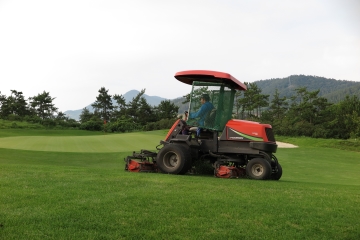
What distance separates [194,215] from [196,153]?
459cm

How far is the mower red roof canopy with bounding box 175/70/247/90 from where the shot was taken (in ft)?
26.6

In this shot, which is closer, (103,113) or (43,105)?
(43,105)

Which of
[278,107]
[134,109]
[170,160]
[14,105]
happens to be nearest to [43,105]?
[14,105]

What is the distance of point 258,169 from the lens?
818cm

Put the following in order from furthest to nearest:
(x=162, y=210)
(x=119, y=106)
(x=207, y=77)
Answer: (x=119, y=106), (x=207, y=77), (x=162, y=210)

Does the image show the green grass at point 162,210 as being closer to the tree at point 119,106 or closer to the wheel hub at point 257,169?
the wheel hub at point 257,169

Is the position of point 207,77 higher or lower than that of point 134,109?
lower

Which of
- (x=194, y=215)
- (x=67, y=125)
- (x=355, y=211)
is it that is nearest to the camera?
(x=194, y=215)

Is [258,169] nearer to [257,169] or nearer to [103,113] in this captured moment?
[257,169]

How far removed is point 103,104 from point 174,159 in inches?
2711

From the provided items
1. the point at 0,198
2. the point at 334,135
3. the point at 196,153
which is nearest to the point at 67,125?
the point at 334,135

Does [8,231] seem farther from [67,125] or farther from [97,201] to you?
[67,125]

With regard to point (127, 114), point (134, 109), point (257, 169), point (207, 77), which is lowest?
point (257, 169)

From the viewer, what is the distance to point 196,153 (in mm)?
8719
